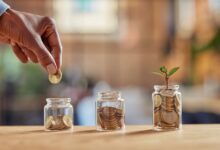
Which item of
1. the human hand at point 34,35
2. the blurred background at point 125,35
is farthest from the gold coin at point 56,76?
the blurred background at point 125,35

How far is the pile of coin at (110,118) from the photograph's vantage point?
1157 mm

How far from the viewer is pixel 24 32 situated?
115 cm

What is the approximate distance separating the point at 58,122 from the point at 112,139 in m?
0.21

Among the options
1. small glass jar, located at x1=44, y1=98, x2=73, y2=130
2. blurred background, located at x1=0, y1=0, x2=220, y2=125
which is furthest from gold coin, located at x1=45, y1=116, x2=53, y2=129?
blurred background, located at x1=0, y1=0, x2=220, y2=125

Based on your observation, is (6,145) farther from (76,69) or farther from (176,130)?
(76,69)

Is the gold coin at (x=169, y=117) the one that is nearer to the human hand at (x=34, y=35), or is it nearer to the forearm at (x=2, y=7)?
the human hand at (x=34, y=35)

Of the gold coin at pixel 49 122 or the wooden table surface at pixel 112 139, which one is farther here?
the gold coin at pixel 49 122

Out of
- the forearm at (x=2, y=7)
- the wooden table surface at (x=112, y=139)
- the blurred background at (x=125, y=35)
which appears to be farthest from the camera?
the blurred background at (x=125, y=35)

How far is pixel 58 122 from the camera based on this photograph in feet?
3.88

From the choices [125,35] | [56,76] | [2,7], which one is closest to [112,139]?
[56,76]

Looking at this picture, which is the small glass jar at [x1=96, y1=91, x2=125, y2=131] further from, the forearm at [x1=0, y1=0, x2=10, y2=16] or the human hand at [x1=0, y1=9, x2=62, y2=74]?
the forearm at [x1=0, y1=0, x2=10, y2=16]

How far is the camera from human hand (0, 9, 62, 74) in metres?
1.15

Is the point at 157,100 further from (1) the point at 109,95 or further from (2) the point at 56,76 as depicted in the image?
(2) the point at 56,76

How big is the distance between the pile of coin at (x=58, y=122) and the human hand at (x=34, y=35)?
0.37 ft
